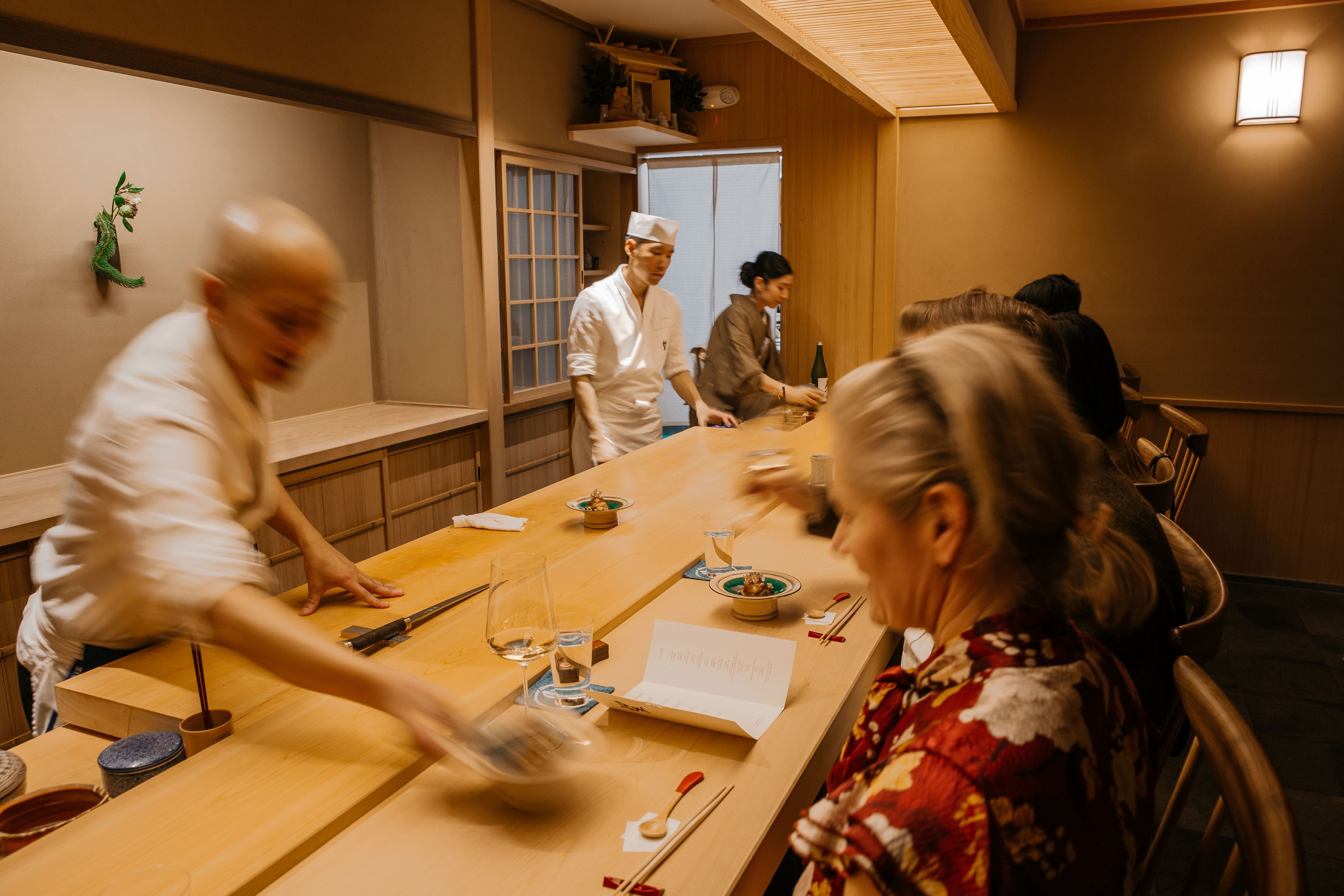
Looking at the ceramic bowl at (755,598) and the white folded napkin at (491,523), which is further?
the white folded napkin at (491,523)

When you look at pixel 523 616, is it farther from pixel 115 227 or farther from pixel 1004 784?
pixel 115 227

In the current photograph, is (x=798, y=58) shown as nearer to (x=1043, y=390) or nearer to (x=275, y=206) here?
(x=275, y=206)

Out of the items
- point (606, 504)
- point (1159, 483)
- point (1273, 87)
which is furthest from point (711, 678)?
point (1273, 87)

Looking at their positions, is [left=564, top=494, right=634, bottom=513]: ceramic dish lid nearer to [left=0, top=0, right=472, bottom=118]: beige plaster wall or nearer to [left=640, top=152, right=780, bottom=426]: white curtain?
[left=0, top=0, right=472, bottom=118]: beige plaster wall

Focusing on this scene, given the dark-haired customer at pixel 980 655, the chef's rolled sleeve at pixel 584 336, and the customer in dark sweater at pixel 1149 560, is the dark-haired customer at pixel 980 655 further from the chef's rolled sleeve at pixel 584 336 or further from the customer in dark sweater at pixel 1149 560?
the chef's rolled sleeve at pixel 584 336

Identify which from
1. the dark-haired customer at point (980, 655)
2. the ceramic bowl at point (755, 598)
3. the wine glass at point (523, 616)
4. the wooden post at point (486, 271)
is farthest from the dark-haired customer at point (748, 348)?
the dark-haired customer at point (980, 655)

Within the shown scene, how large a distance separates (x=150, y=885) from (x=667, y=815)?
A: 1.85 ft

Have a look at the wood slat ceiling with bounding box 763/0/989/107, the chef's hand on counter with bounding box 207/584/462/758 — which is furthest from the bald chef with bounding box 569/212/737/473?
the chef's hand on counter with bounding box 207/584/462/758

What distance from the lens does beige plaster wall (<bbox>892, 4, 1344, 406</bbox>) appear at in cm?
430

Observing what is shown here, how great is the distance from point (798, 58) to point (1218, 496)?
3.46m

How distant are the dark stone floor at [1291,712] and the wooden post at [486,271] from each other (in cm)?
345

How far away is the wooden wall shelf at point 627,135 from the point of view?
5320 mm

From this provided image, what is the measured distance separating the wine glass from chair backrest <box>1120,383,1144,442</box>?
130 inches

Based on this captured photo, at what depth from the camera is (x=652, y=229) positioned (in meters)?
3.94
